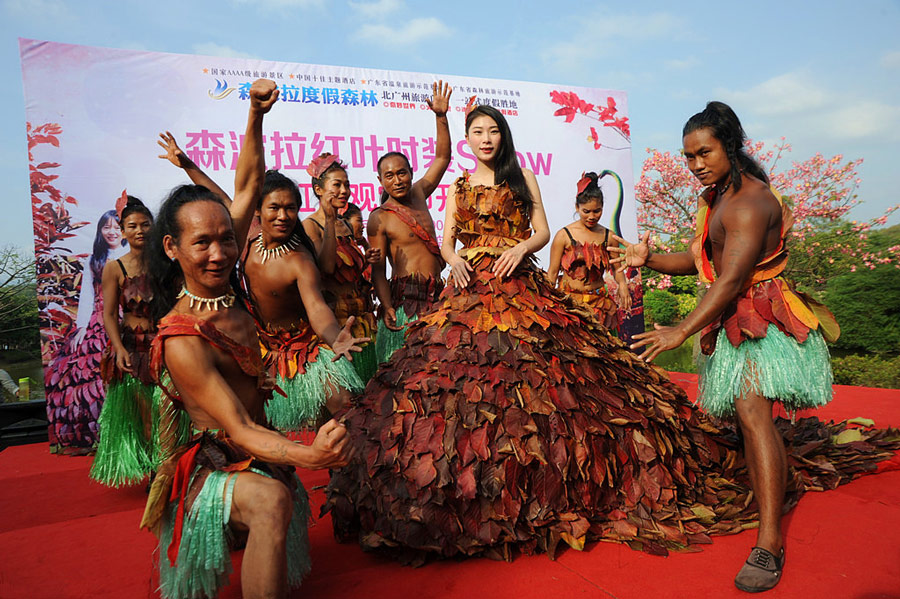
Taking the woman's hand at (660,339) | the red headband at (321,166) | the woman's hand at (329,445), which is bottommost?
the woman's hand at (329,445)

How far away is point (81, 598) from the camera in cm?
223

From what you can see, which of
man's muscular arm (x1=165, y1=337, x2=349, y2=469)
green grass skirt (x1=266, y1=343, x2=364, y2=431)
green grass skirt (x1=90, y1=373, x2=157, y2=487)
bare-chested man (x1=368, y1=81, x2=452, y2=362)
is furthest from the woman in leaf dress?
green grass skirt (x1=90, y1=373, x2=157, y2=487)

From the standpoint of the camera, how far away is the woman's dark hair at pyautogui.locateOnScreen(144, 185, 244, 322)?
1862 millimetres

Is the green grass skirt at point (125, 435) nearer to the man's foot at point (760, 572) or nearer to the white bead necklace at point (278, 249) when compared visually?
the white bead necklace at point (278, 249)

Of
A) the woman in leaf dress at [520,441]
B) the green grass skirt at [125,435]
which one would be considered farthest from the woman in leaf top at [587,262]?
the green grass skirt at [125,435]

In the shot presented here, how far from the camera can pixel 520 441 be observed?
223 centimetres

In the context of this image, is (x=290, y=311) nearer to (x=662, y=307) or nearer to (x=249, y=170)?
(x=249, y=170)

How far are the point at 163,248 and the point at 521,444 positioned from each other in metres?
1.40

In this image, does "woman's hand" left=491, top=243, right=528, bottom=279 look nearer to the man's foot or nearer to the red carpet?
the red carpet

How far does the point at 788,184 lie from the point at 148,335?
1032 centimetres

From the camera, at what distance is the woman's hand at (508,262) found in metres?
2.64

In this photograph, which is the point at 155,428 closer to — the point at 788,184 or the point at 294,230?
the point at 294,230

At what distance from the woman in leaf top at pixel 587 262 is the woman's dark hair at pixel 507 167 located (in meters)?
1.99

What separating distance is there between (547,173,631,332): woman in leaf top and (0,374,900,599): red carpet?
223cm
